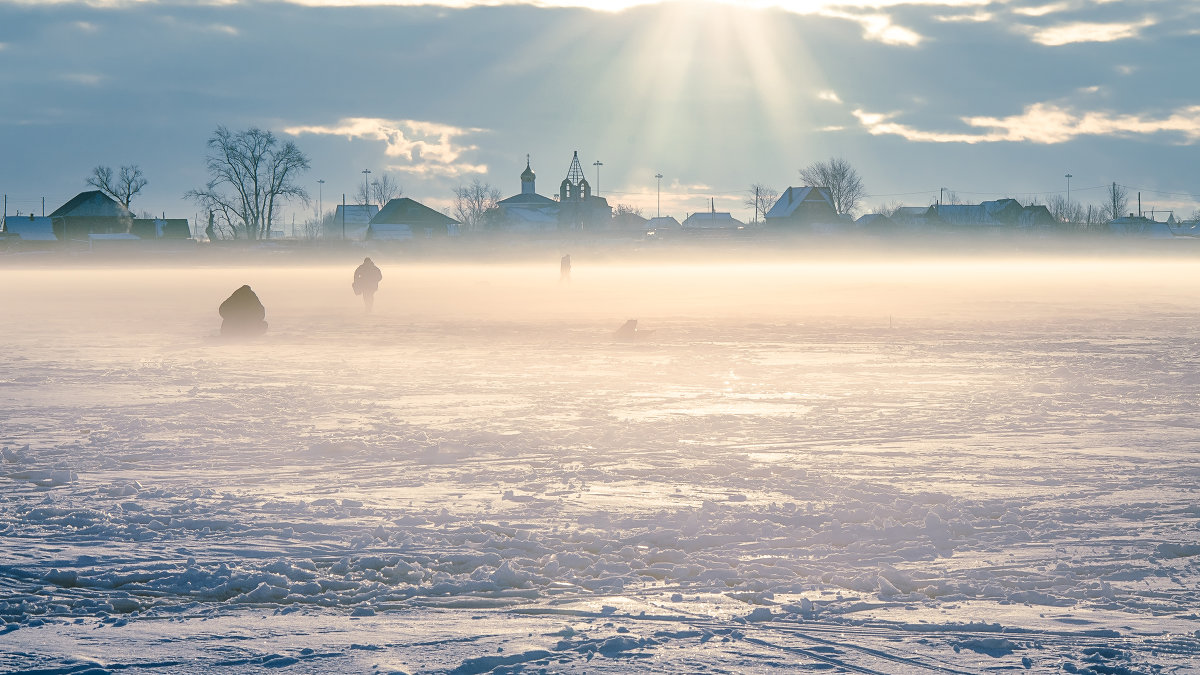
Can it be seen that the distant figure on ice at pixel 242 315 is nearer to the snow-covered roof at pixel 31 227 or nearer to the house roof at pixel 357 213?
the snow-covered roof at pixel 31 227

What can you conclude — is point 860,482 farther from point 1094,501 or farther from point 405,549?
point 405,549

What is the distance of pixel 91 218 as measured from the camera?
9144cm

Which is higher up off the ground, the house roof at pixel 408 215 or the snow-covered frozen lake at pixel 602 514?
the house roof at pixel 408 215

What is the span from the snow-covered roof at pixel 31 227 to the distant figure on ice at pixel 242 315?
81.9m

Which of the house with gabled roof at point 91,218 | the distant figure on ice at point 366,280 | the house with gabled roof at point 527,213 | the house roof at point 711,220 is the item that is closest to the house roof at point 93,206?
the house with gabled roof at point 91,218

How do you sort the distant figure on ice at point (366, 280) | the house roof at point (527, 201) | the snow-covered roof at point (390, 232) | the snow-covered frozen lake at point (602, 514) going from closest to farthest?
the snow-covered frozen lake at point (602, 514), the distant figure on ice at point (366, 280), the snow-covered roof at point (390, 232), the house roof at point (527, 201)

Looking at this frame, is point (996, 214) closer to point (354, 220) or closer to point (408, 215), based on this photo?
point (408, 215)

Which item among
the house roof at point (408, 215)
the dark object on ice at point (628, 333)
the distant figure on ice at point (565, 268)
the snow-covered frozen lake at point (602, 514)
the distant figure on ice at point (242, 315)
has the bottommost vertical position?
the snow-covered frozen lake at point (602, 514)

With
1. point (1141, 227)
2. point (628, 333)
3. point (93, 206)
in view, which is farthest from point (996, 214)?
point (628, 333)

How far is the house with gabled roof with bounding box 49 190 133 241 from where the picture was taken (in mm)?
91250

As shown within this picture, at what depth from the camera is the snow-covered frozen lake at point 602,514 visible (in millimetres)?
5535

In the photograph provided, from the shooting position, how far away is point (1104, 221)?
133125 millimetres

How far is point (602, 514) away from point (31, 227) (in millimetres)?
101495

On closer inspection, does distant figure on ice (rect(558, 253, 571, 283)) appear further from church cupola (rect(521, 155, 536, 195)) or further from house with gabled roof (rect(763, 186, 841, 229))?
church cupola (rect(521, 155, 536, 195))
